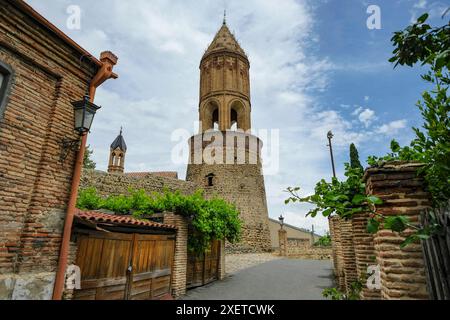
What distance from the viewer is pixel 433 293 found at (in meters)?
2.03

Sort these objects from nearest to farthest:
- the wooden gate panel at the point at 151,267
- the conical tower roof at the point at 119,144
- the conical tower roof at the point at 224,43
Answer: the wooden gate panel at the point at 151,267
the conical tower roof at the point at 224,43
the conical tower roof at the point at 119,144

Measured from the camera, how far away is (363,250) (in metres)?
4.09

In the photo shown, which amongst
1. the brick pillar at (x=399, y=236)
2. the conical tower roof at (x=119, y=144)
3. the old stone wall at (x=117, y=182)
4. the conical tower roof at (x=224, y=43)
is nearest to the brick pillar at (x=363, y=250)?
the brick pillar at (x=399, y=236)

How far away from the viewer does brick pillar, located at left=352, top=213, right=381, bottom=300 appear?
11.8ft

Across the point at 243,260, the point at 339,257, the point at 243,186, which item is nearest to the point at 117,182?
the point at 243,260

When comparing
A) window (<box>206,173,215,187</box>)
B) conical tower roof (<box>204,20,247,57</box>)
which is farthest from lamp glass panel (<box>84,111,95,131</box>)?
conical tower roof (<box>204,20,247,57</box>)

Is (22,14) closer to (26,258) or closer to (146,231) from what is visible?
(26,258)

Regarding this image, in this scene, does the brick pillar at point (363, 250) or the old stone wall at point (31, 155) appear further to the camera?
the old stone wall at point (31, 155)

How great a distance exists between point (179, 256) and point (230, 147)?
1444cm

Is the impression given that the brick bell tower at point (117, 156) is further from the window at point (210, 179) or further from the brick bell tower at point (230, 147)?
the window at point (210, 179)

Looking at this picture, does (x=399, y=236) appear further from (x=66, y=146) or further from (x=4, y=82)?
(x=4, y=82)

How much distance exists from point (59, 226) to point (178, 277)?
16.7 ft

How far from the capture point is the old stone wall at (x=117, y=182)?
14.6 metres

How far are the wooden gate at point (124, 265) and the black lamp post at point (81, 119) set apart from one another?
1.95m
